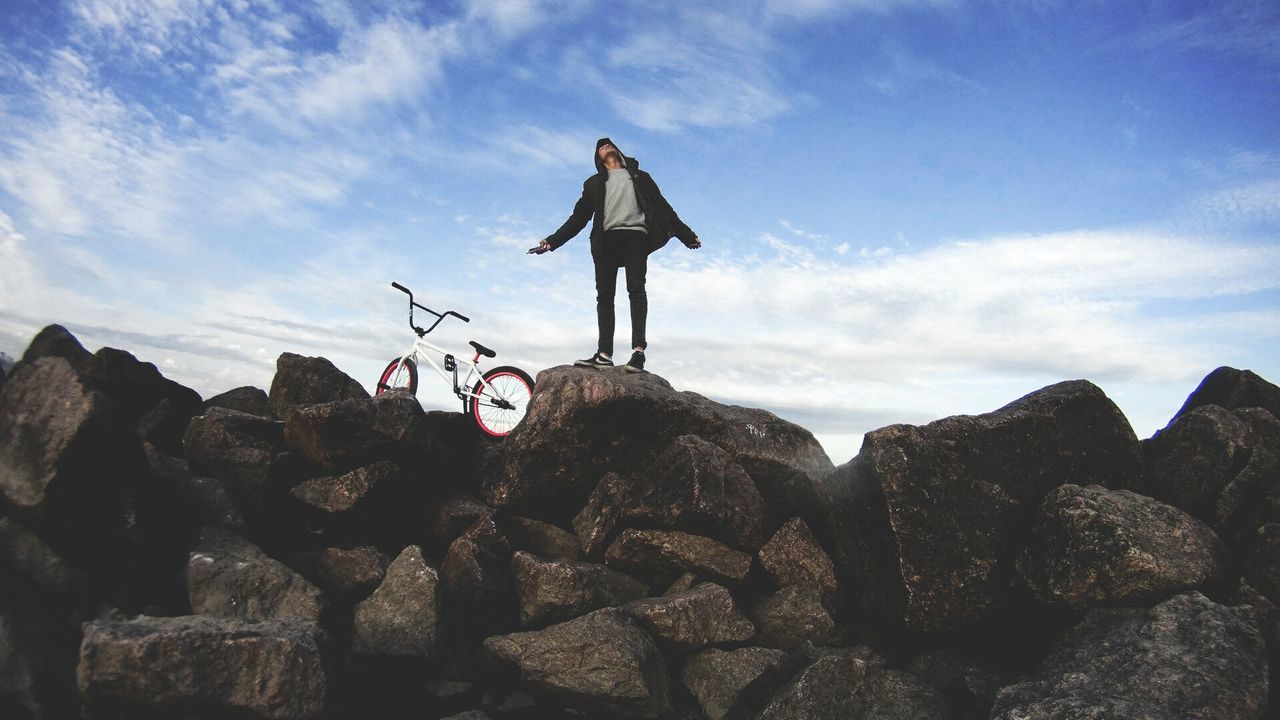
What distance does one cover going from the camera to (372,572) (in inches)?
464

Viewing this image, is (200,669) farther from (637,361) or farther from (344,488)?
(637,361)

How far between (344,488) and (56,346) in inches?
237

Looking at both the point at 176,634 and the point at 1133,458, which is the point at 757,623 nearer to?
the point at 1133,458

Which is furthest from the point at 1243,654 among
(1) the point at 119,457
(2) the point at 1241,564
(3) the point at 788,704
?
(1) the point at 119,457

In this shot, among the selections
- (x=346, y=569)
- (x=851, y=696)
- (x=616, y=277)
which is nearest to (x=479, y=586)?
(x=346, y=569)

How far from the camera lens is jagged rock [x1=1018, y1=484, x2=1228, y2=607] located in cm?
950

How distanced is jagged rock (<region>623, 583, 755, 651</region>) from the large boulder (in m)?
1.02

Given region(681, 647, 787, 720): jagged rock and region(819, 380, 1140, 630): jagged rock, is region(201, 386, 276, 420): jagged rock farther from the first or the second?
region(819, 380, 1140, 630): jagged rock

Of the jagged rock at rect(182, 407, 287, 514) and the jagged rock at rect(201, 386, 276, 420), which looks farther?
the jagged rock at rect(201, 386, 276, 420)

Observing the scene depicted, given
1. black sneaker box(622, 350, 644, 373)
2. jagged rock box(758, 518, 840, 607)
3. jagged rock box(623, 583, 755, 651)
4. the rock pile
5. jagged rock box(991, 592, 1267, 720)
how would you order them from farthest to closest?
1. black sneaker box(622, 350, 644, 373)
2. jagged rock box(758, 518, 840, 607)
3. jagged rock box(623, 583, 755, 651)
4. the rock pile
5. jagged rock box(991, 592, 1267, 720)

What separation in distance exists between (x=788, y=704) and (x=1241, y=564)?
20.1ft

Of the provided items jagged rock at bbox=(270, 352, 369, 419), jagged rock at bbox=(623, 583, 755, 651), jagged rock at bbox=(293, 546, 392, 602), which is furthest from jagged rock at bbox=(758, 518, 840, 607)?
jagged rock at bbox=(270, 352, 369, 419)

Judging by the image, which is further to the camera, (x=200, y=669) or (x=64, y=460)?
(x=64, y=460)

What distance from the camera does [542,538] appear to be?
42.4 feet
